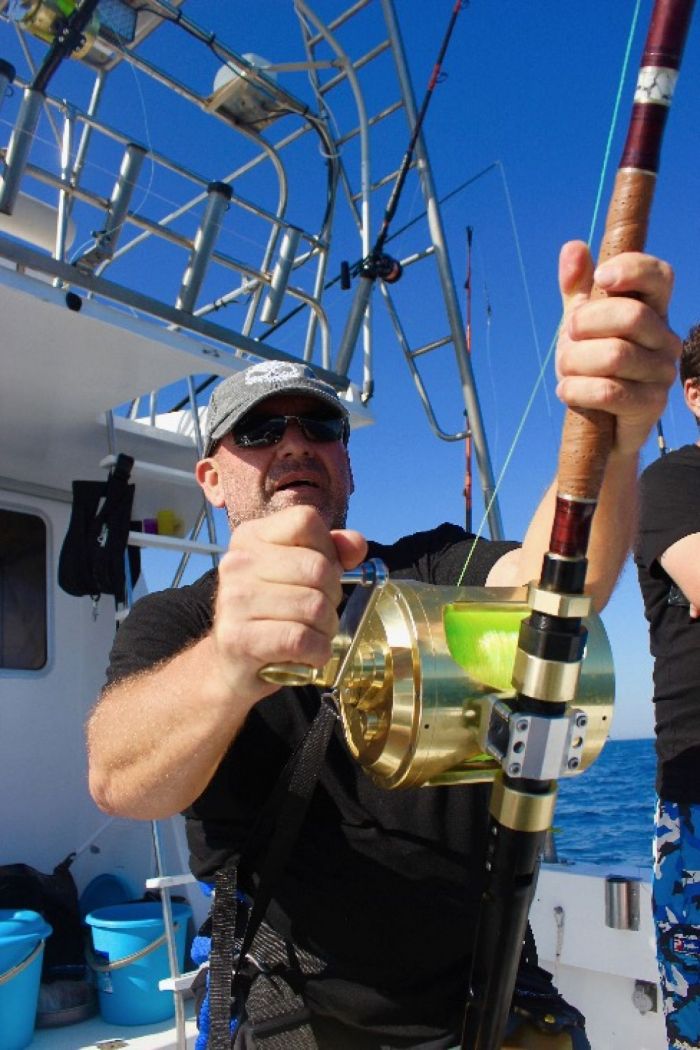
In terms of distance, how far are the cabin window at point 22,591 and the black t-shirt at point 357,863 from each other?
299 centimetres

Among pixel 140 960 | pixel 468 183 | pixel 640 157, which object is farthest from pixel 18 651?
pixel 640 157

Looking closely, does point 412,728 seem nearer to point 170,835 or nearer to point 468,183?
point 170,835

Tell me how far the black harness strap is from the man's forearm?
176mm

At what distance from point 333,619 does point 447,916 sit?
34.0 inches

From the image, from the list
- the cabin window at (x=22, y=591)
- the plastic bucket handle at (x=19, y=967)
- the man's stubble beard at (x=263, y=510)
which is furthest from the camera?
the cabin window at (x=22, y=591)

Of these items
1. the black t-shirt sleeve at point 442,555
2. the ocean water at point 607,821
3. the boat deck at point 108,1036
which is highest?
the black t-shirt sleeve at point 442,555

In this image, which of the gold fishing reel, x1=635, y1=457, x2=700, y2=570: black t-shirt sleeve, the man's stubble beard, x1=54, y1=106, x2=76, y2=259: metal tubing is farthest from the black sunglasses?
x1=54, y1=106, x2=76, y2=259: metal tubing

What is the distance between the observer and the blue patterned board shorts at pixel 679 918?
1.83 m

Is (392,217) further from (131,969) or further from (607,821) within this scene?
(607,821)

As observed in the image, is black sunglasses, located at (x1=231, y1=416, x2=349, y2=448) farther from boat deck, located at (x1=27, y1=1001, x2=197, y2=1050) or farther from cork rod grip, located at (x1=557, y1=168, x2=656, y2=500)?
boat deck, located at (x1=27, y1=1001, x2=197, y2=1050)

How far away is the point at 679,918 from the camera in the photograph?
73.4 inches

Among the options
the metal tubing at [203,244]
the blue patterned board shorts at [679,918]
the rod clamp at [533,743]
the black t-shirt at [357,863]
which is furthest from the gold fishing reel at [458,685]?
the metal tubing at [203,244]

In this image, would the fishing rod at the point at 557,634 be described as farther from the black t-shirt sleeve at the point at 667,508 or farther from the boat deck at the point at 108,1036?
the boat deck at the point at 108,1036

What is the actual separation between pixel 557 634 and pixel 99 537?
3.29 meters
